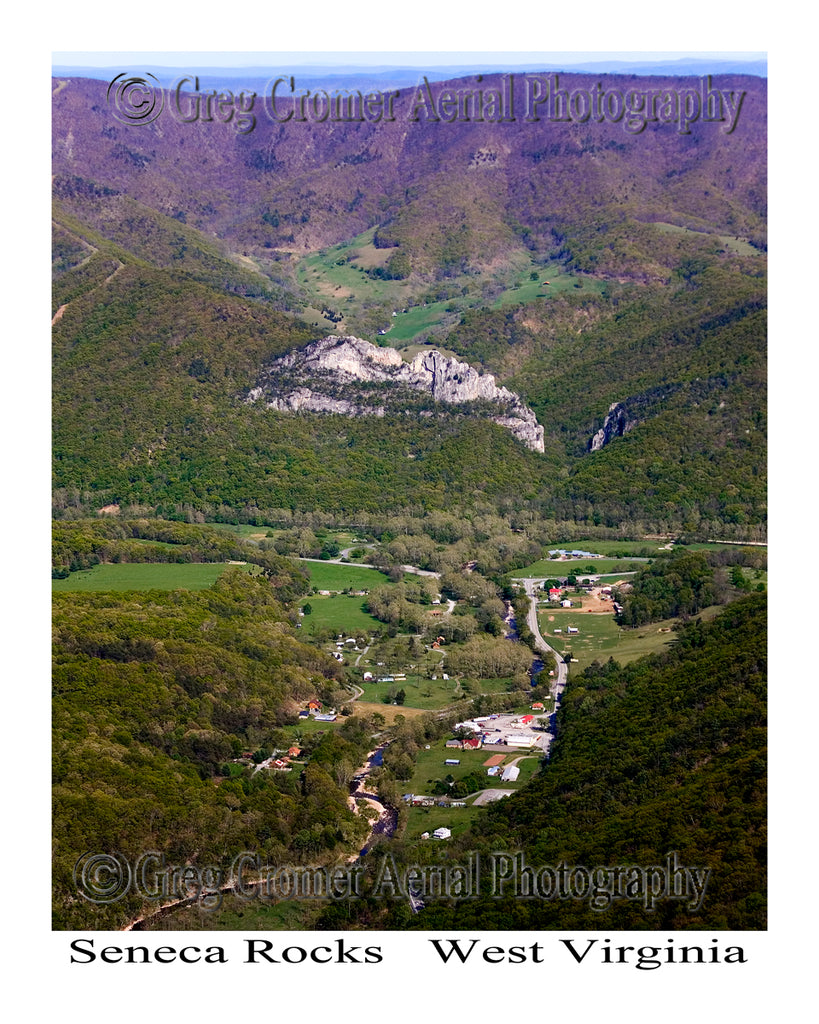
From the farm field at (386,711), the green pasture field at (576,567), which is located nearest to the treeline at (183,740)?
the farm field at (386,711)

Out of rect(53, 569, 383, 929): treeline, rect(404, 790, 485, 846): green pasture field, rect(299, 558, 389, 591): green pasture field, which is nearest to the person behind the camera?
rect(53, 569, 383, 929): treeline

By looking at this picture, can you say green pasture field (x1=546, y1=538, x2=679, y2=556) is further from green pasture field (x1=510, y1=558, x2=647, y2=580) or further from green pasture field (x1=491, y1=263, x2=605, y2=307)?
green pasture field (x1=491, y1=263, x2=605, y2=307)

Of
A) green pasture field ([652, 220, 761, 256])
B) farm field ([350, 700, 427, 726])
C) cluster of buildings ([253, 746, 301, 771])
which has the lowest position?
cluster of buildings ([253, 746, 301, 771])

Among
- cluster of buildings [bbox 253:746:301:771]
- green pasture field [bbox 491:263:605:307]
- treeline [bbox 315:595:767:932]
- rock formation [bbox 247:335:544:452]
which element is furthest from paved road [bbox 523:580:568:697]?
green pasture field [bbox 491:263:605:307]

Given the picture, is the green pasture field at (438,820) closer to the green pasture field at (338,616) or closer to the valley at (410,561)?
the valley at (410,561)

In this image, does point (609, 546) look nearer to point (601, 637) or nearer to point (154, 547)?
point (601, 637)

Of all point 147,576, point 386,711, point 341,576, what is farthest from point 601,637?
point 147,576
